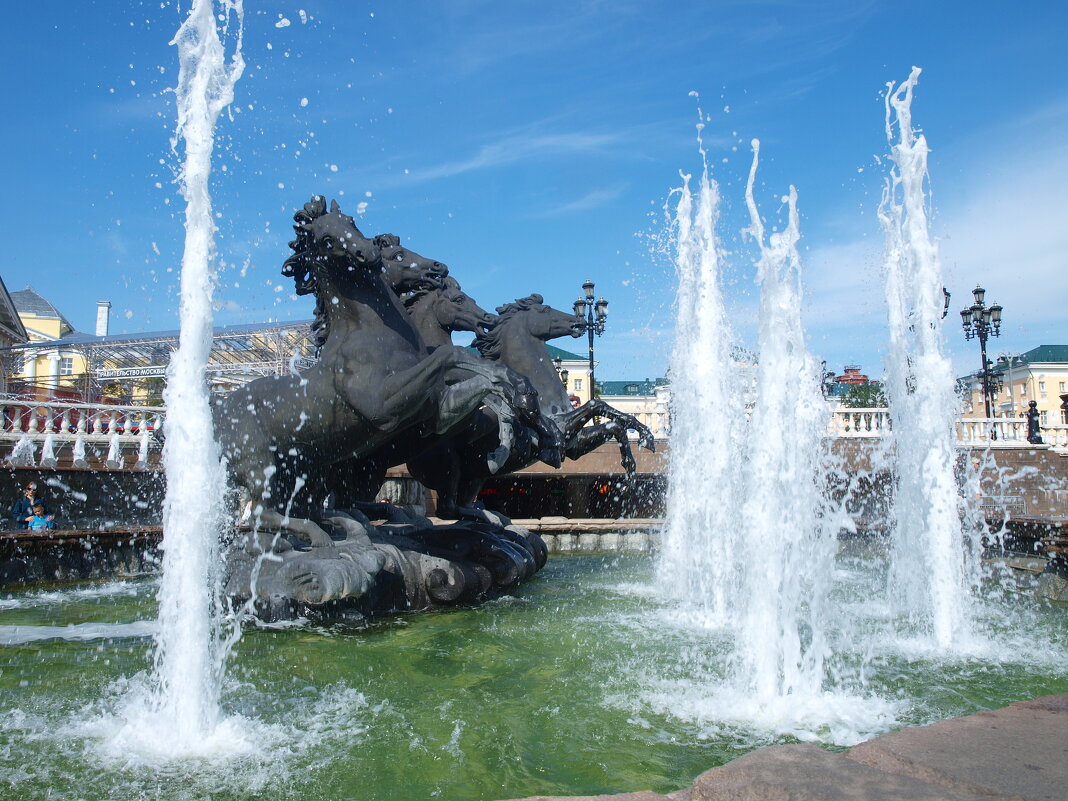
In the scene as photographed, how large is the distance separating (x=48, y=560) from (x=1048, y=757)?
9.34m

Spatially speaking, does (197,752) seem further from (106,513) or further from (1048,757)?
(106,513)

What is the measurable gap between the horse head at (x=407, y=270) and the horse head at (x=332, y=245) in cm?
98

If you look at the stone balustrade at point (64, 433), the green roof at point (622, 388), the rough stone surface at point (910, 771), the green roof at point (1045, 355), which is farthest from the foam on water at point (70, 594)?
the green roof at point (1045, 355)

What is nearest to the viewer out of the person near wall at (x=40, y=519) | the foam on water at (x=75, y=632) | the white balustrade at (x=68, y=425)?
the foam on water at (x=75, y=632)

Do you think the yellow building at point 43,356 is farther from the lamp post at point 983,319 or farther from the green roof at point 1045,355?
the green roof at point 1045,355

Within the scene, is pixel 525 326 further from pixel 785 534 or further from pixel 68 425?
pixel 68 425

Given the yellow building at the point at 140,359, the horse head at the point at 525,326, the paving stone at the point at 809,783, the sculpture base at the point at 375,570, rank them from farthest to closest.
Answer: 1. the yellow building at the point at 140,359
2. the horse head at the point at 525,326
3. the sculpture base at the point at 375,570
4. the paving stone at the point at 809,783

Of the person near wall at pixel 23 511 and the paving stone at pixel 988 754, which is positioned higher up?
the person near wall at pixel 23 511

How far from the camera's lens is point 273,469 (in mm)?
6633

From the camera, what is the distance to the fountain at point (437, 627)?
348 cm

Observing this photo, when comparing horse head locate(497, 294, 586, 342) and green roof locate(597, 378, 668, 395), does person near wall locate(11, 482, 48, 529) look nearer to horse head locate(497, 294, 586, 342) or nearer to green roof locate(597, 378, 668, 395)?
horse head locate(497, 294, 586, 342)

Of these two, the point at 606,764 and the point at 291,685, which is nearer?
the point at 606,764

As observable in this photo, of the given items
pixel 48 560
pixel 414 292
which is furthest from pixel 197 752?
pixel 48 560

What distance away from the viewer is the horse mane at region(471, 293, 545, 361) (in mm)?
8938
